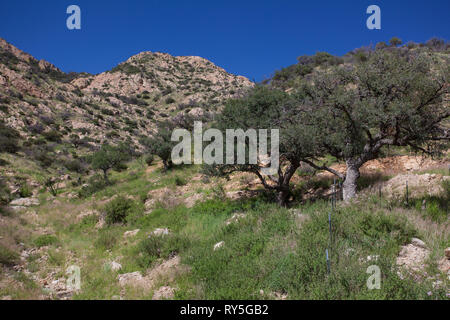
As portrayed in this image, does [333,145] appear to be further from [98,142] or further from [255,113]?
[98,142]

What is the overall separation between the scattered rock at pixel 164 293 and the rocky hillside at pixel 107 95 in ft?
97.0

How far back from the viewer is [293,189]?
1161cm

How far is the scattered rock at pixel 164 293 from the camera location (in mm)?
4891

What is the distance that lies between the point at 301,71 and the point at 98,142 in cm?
3574

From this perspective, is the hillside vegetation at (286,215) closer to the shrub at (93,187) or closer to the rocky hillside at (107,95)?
the shrub at (93,187)

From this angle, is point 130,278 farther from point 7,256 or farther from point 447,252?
point 447,252

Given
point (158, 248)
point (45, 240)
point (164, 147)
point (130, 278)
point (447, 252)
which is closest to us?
point (447, 252)

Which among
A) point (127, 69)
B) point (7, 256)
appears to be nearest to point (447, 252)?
point (7, 256)

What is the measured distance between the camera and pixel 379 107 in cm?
764

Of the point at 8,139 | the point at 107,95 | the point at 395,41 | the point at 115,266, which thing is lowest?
the point at 115,266

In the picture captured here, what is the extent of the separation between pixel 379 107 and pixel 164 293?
27.4ft

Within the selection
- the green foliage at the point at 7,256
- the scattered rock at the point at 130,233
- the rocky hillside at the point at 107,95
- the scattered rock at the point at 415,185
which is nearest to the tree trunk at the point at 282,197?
the scattered rock at the point at 415,185

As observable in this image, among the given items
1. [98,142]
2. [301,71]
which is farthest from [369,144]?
[301,71]

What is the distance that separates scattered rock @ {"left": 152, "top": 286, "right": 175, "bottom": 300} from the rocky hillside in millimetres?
29555
